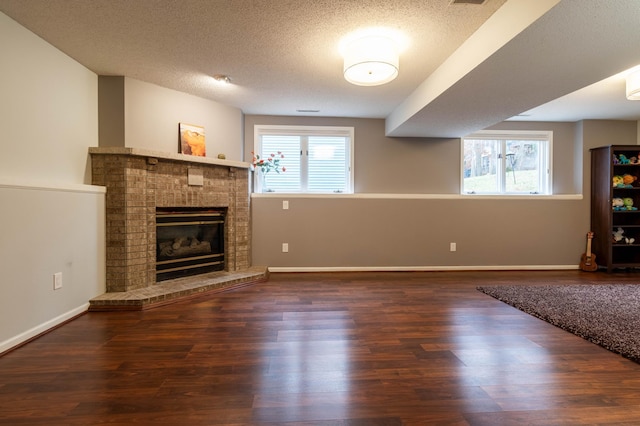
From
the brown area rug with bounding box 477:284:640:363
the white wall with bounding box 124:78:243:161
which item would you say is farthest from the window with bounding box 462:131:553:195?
the white wall with bounding box 124:78:243:161

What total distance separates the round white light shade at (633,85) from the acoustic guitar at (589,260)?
2.33 metres

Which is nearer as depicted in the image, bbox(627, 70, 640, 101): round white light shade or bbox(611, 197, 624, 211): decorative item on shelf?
bbox(627, 70, 640, 101): round white light shade

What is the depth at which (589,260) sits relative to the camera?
4.31 meters

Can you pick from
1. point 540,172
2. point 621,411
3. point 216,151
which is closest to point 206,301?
point 216,151

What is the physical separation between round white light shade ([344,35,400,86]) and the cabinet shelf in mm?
3981

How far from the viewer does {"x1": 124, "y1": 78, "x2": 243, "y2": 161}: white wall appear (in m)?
3.03

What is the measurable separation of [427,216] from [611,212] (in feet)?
8.21

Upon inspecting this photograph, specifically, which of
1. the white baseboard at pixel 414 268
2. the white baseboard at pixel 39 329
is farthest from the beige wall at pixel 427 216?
the white baseboard at pixel 39 329

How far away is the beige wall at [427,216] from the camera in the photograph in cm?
430

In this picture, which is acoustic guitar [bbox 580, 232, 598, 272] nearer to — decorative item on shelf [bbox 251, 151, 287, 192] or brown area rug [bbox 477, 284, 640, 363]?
brown area rug [bbox 477, 284, 640, 363]

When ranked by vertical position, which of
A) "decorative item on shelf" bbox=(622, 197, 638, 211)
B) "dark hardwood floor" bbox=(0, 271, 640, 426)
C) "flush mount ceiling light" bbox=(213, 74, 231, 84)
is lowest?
"dark hardwood floor" bbox=(0, 271, 640, 426)

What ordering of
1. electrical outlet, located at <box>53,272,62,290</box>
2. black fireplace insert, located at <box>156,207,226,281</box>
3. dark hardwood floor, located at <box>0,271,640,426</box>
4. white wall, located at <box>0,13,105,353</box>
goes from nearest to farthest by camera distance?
dark hardwood floor, located at <box>0,271,640,426</box>
white wall, located at <box>0,13,105,353</box>
electrical outlet, located at <box>53,272,62,290</box>
black fireplace insert, located at <box>156,207,226,281</box>

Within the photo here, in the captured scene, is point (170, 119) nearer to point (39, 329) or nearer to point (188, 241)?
point (188, 241)

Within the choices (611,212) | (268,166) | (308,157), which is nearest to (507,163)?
(611,212)
